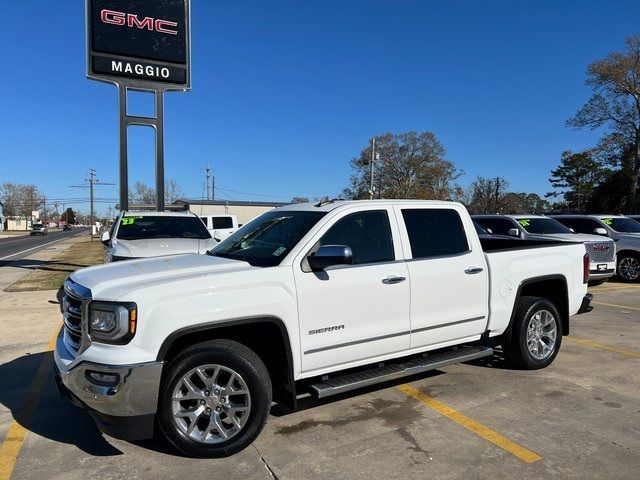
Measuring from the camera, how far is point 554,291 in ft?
19.2

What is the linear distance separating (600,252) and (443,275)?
29.9 feet

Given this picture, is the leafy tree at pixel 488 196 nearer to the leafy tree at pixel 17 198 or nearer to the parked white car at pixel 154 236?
the parked white car at pixel 154 236

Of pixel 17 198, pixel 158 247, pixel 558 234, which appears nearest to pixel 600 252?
pixel 558 234

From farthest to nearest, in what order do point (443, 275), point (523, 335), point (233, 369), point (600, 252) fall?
point (600, 252)
point (523, 335)
point (443, 275)
point (233, 369)

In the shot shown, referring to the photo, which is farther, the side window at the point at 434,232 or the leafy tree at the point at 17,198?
the leafy tree at the point at 17,198

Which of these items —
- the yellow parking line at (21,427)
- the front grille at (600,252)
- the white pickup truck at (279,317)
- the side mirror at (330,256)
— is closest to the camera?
the white pickup truck at (279,317)

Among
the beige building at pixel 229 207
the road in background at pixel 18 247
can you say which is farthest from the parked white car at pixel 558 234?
the beige building at pixel 229 207

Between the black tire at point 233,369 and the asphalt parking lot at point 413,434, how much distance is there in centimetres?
12

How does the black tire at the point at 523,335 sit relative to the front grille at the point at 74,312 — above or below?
below

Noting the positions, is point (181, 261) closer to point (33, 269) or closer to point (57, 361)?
point (57, 361)

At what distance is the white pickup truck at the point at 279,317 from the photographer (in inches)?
133

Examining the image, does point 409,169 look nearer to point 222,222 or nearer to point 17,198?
point 222,222

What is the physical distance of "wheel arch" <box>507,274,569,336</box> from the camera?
5.63m

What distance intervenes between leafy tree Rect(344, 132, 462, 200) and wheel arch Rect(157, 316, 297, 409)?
6201 centimetres
